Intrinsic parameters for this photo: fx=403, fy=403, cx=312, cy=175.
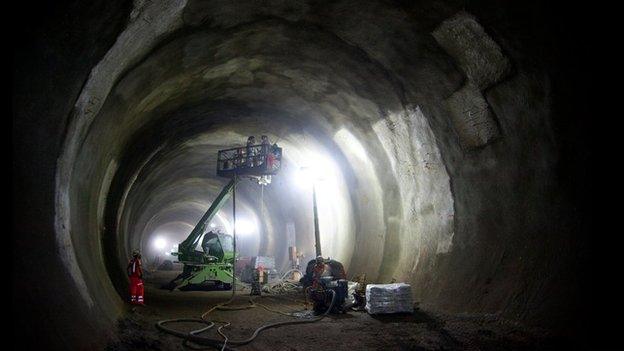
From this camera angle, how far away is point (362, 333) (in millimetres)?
5949

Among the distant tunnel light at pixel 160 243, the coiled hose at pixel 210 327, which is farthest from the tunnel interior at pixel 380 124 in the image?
the distant tunnel light at pixel 160 243

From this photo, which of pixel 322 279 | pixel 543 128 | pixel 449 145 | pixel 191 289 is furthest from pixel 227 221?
pixel 543 128

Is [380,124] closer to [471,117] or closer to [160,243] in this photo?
[471,117]

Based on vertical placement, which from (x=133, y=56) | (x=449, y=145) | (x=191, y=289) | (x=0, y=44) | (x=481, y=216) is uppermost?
(x=133, y=56)

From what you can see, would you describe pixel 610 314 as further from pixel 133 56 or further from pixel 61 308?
pixel 133 56

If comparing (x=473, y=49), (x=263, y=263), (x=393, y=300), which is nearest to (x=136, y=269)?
(x=393, y=300)

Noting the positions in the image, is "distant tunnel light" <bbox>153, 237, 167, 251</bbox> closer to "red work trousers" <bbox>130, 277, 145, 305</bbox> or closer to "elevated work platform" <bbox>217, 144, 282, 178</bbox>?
"elevated work platform" <bbox>217, 144, 282, 178</bbox>

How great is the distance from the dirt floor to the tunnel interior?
28 centimetres

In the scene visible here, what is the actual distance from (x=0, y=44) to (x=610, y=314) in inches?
237

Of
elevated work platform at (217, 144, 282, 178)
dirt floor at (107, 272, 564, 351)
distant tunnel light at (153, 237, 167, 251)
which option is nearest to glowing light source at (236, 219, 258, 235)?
elevated work platform at (217, 144, 282, 178)

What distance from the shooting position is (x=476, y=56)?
571 cm

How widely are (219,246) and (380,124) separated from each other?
8.39 m

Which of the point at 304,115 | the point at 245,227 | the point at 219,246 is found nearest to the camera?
the point at 304,115

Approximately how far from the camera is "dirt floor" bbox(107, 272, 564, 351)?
498cm
